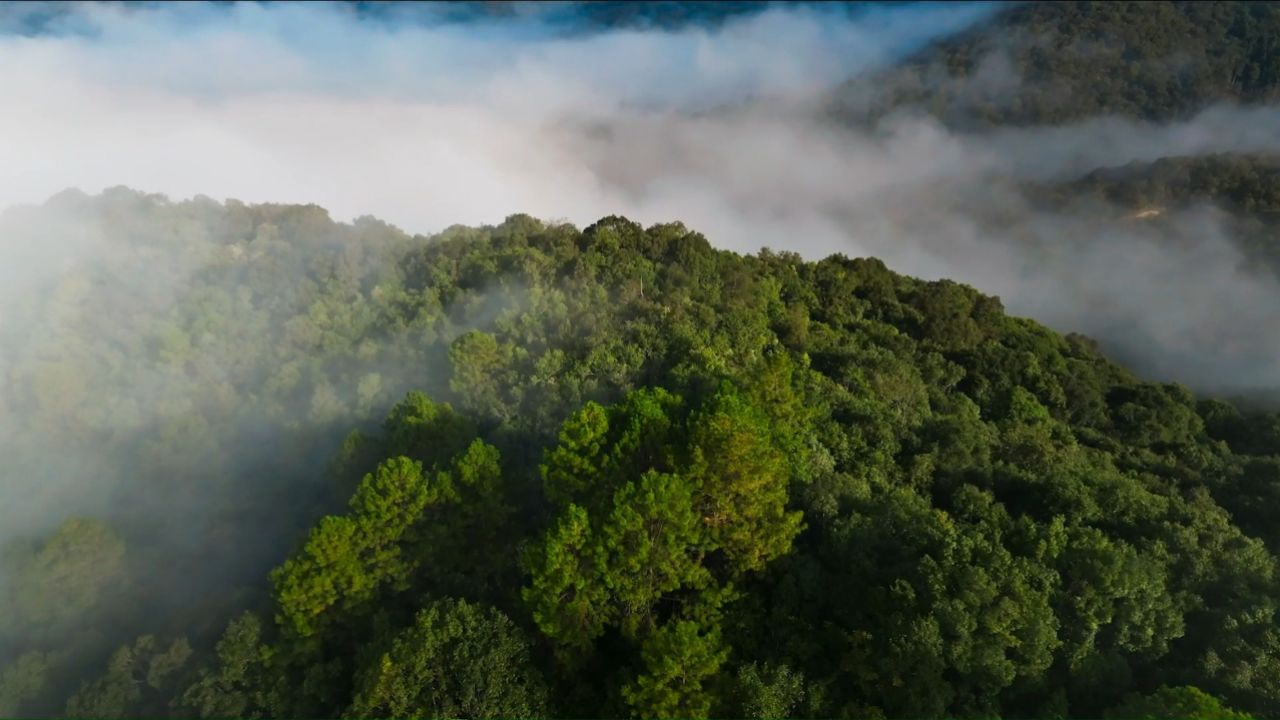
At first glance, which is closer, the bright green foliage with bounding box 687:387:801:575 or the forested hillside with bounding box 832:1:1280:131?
the bright green foliage with bounding box 687:387:801:575

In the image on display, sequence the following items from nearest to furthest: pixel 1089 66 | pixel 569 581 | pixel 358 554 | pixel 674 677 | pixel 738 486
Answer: pixel 674 677 → pixel 569 581 → pixel 738 486 → pixel 358 554 → pixel 1089 66

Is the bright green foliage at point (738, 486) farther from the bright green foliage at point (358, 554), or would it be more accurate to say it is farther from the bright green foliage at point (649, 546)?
the bright green foliage at point (358, 554)

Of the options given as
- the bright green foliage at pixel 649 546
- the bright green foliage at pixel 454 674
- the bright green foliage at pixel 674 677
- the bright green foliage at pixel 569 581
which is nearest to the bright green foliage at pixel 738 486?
the bright green foliage at pixel 649 546

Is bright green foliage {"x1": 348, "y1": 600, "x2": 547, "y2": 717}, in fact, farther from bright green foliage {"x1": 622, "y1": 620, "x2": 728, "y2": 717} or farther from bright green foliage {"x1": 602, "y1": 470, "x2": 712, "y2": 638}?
bright green foliage {"x1": 622, "y1": 620, "x2": 728, "y2": 717}

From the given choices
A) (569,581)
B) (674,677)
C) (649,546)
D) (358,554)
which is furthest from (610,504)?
(358,554)

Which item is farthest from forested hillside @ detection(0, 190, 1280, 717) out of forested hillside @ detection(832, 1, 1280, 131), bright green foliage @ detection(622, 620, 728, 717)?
forested hillside @ detection(832, 1, 1280, 131)

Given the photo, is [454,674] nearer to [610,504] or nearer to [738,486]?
[610,504]
